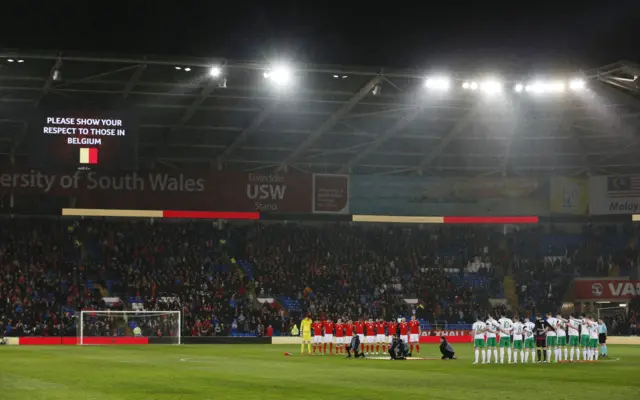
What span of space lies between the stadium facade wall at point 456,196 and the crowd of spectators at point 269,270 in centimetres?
536

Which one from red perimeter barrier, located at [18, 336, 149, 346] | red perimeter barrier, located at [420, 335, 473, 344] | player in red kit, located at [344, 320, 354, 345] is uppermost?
player in red kit, located at [344, 320, 354, 345]

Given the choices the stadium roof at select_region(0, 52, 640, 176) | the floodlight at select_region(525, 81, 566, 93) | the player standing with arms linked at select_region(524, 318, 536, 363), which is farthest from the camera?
the floodlight at select_region(525, 81, 566, 93)

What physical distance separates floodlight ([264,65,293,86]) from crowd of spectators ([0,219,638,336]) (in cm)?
1842

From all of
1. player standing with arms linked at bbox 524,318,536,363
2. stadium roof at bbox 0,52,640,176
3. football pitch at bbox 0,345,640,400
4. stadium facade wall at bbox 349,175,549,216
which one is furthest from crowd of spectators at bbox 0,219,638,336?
player standing with arms linked at bbox 524,318,536,363

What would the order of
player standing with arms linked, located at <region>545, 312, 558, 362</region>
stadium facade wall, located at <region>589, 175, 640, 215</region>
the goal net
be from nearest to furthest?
player standing with arms linked, located at <region>545, 312, 558, 362</region> → the goal net → stadium facade wall, located at <region>589, 175, 640, 215</region>

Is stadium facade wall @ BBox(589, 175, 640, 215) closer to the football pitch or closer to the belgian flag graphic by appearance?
the football pitch

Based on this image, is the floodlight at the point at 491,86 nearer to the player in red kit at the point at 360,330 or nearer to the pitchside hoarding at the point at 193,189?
the pitchside hoarding at the point at 193,189

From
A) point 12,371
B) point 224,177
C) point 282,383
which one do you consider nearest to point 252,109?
point 224,177

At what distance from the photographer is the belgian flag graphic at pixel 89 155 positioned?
46.8m

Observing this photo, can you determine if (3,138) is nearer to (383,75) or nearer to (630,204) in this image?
(383,75)

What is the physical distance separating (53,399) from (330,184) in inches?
1836

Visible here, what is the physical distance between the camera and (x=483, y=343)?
3856cm

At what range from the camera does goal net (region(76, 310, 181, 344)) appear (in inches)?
2313

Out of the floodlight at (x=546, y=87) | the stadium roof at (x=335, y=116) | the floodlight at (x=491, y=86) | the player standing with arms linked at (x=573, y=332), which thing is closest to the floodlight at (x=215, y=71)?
the stadium roof at (x=335, y=116)
